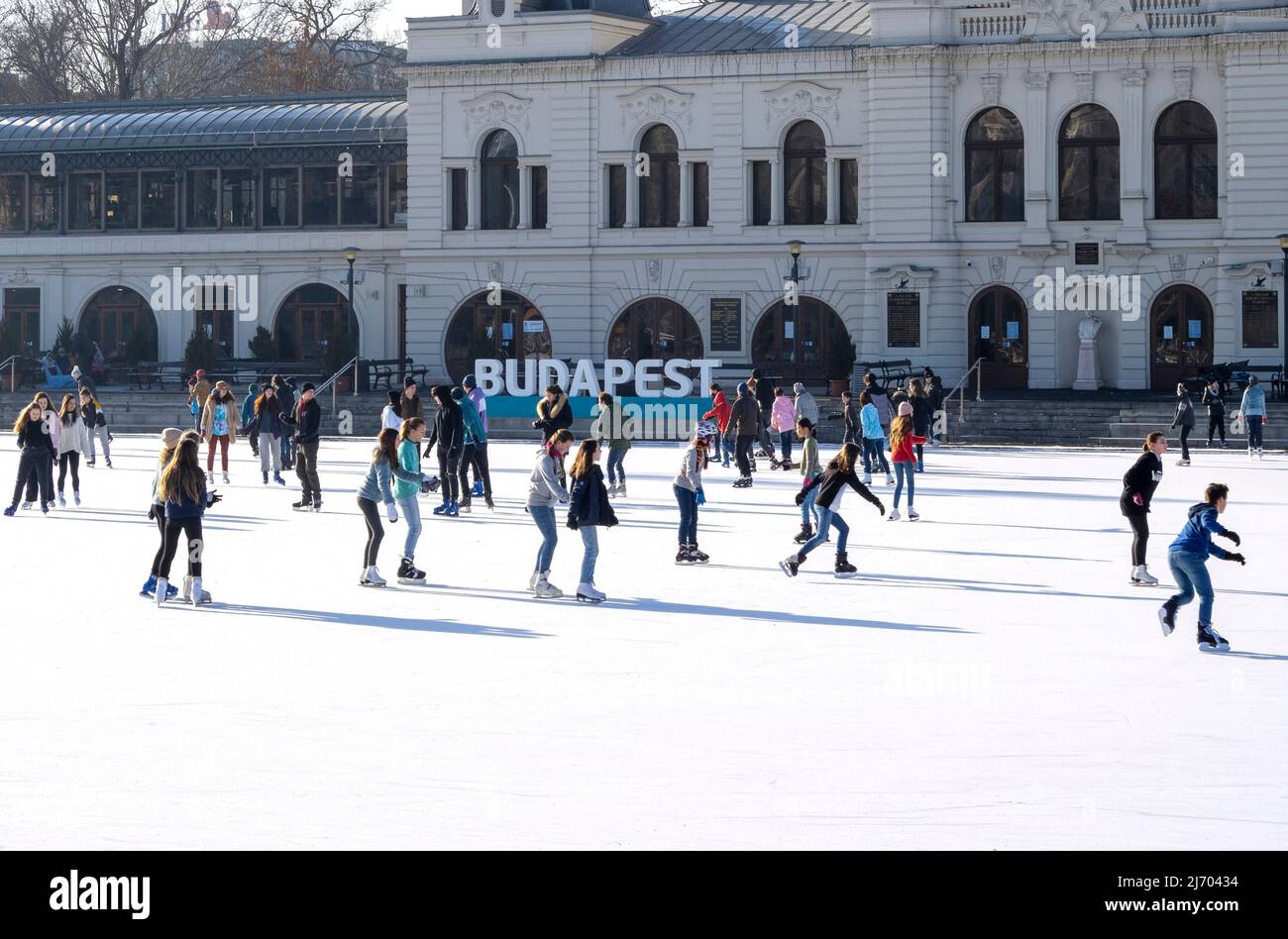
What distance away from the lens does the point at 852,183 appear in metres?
49.6

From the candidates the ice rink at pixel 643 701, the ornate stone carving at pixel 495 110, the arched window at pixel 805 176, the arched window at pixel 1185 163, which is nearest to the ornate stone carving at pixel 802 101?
the arched window at pixel 805 176

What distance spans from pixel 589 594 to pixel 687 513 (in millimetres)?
2662

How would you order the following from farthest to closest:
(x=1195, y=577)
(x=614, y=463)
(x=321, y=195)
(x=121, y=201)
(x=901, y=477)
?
1. (x=121, y=201)
2. (x=321, y=195)
3. (x=614, y=463)
4. (x=901, y=477)
5. (x=1195, y=577)

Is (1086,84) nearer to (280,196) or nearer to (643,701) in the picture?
(280,196)

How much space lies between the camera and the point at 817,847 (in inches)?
328

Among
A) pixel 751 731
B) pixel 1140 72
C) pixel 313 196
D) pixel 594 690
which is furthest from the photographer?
pixel 313 196

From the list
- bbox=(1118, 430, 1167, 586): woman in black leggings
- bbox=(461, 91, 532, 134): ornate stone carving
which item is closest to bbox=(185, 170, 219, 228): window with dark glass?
bbox=(461, 91, 532, 134): ornate stone carving

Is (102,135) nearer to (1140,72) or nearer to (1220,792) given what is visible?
(1140,72)

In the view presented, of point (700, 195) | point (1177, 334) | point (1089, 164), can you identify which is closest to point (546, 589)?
point (1177, 334)

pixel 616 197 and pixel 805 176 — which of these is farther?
pixel 616 197

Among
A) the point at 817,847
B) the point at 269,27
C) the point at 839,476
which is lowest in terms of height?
the point at 817,847

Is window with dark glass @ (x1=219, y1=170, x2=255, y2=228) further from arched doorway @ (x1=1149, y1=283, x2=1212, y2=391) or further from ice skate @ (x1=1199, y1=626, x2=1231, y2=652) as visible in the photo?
ice skate @ (x1=1199, y1=626, x2=1231, y2=652)
